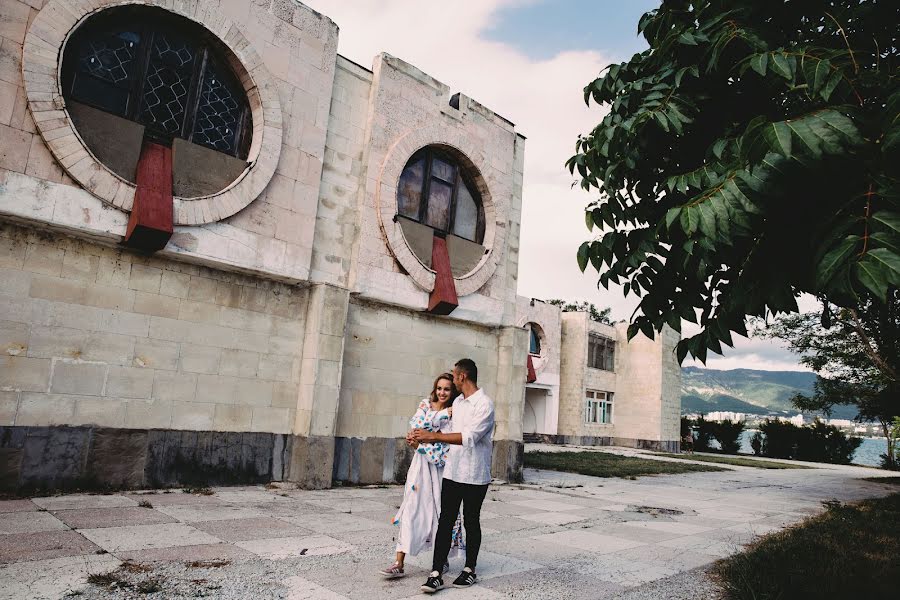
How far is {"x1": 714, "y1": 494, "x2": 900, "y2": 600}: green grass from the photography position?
15.5ft

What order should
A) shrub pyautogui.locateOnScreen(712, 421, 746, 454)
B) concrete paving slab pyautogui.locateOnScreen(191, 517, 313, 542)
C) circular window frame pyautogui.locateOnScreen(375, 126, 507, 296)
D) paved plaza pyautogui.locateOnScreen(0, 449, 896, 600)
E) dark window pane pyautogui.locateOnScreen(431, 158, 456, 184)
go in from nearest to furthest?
1. paved plaza pyautogui.locateOnScreen(0, 449, 896, 600)
2. concrete paving slab pyautogui.locateOnScreen(191, 517, 313, 542)
3. circular window frame pyautogui.locateOnScreen(375, 126, 507, 296)
4. dark window pane pyautogui.locateOnScreen(431, 158, 456, 184)
5. shrub pyautogui.locateOnScreen(712, 421, 746, 454)

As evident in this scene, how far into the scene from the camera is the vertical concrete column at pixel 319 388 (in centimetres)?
967

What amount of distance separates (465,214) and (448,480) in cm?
846

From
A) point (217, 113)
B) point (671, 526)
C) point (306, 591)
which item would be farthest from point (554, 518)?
point (217, 113)

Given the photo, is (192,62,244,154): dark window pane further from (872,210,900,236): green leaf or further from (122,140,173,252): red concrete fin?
(872,210,900,236): green leaf

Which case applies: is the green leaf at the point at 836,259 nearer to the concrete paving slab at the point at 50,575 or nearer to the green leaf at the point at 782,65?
the green leaf at the point at 782,65

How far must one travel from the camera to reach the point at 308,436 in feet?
31.7

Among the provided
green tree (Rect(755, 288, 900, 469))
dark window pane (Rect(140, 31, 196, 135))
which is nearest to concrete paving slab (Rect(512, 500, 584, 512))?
dark window pane (Rect(140, 31, 196, 135))

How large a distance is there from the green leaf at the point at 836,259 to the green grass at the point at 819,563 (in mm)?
Answer: 3160

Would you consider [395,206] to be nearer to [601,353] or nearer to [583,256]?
[583,256]

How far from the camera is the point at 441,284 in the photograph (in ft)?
38.2

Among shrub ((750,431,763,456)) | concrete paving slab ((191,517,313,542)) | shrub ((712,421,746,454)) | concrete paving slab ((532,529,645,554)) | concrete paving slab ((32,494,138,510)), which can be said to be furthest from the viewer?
shrub ((750,431,763,456))

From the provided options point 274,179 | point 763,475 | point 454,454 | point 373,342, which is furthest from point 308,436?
point 763,475

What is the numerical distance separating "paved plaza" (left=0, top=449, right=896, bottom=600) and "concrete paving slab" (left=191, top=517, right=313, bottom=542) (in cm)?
2
